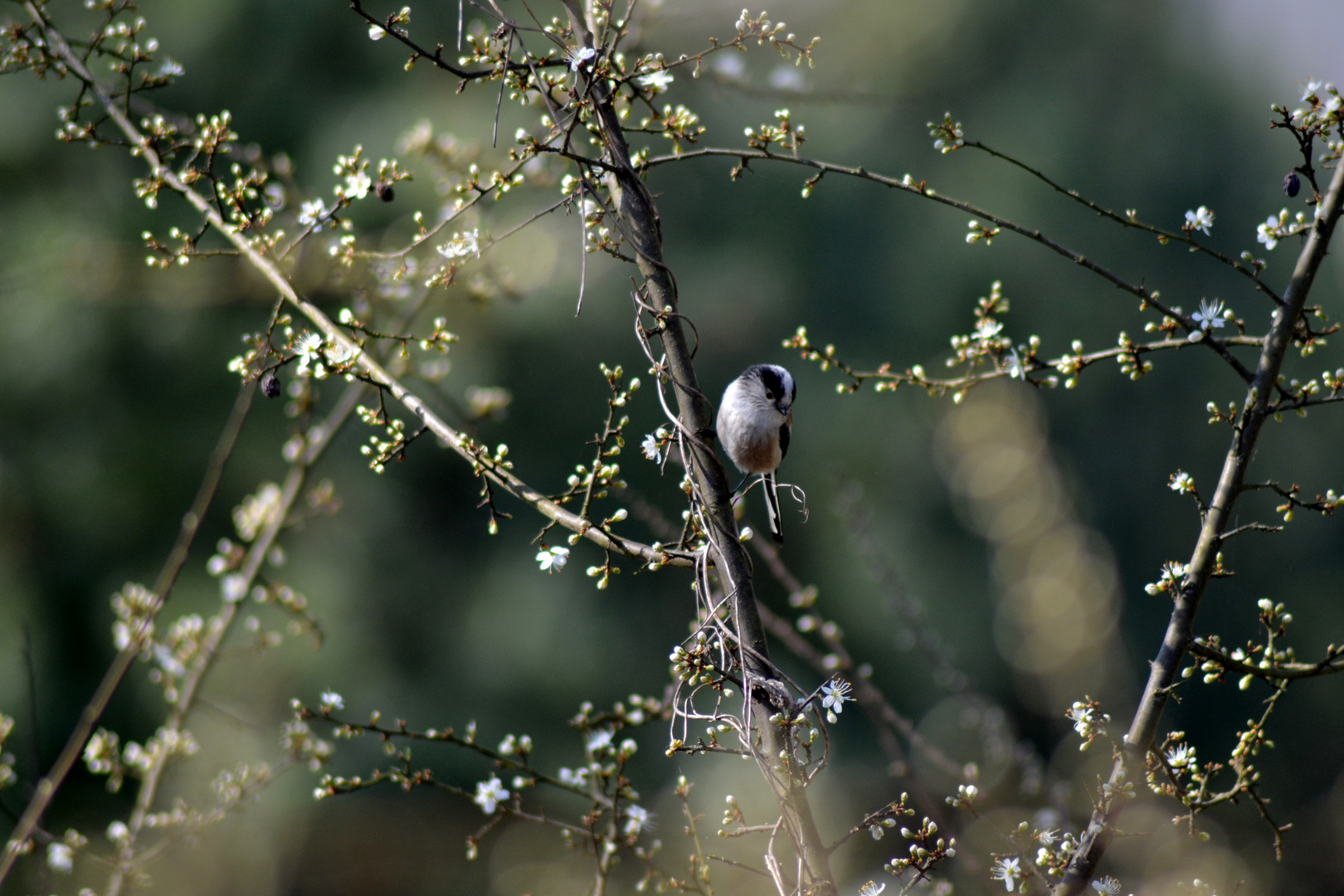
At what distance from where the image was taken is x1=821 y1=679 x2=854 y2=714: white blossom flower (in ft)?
4.94

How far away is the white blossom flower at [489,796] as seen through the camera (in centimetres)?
189

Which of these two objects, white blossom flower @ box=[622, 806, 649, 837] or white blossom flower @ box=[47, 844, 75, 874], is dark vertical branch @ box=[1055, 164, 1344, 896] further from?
white blossom flower @ box=[47, 844, 75, 874]

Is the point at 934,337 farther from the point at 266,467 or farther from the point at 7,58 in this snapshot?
the point at 7,58

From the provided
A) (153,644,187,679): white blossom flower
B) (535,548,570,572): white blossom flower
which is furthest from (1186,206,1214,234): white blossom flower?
(153,644,187,679): white blossom flower

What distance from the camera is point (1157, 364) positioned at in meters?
9.23

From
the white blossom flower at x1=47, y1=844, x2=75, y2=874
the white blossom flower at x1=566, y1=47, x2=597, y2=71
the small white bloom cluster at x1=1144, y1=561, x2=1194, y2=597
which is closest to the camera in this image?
the white blossom flower at x1=566, y1=47, x2=597, y2=71

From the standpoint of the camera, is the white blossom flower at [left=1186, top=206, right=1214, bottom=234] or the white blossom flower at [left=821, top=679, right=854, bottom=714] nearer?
the white blossom flower at [left=821, top=679, right=854, bottom=714]

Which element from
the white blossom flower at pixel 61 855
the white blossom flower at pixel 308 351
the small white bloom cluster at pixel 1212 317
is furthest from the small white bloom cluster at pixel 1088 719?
the white blossom flower at pixel 61 855

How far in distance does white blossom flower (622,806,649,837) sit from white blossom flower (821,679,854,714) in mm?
650

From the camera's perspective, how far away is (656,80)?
1.64m

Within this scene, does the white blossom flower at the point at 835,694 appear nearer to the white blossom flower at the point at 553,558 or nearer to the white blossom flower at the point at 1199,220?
the white blossom flower at the point at 553,558

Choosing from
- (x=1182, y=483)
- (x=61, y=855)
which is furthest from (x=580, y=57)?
(x=61, y=855)

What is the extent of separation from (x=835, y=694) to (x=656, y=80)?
108 centimetres

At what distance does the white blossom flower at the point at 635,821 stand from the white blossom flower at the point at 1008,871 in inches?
28.4
